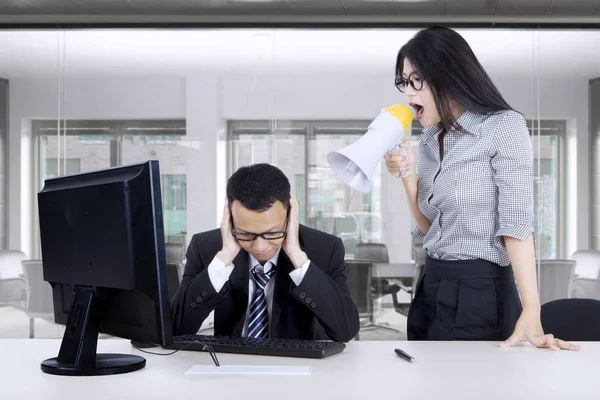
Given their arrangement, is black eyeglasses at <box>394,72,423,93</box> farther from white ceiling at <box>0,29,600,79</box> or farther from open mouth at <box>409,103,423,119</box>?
white ceiling at <box>0,29,600,79</box>

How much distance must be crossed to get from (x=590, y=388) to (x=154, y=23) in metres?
4.47

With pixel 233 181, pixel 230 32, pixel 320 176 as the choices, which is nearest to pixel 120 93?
pixel 230 32

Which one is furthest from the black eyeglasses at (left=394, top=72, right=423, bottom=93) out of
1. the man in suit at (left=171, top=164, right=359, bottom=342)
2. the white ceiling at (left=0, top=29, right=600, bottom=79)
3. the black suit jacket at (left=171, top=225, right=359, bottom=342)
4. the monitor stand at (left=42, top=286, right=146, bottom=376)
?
the white ceiling at (left=0, top=29, right=600, bottom=79)

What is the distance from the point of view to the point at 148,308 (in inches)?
71.9

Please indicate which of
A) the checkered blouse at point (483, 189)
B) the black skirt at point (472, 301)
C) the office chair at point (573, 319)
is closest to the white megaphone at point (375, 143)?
the checkered blouse at point (483, 189)

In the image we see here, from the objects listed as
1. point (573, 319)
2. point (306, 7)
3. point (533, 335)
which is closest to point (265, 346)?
point (533, 335)

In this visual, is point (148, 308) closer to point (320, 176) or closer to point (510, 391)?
point (510, 391)

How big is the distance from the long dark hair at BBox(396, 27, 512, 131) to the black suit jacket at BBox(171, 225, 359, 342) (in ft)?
2.18

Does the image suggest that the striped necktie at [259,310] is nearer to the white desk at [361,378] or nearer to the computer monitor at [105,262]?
the white desk at [361,378]

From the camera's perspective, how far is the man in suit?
2312 millimetres

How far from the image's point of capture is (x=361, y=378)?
1798mm

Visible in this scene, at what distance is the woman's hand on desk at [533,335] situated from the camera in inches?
85.6

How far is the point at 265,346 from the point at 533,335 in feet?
2.70

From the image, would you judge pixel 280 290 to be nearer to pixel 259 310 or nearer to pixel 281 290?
pixel 281 290
